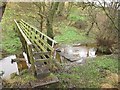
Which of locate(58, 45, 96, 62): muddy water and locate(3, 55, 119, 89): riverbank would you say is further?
locate(58, 45, 96, 62): muddy water

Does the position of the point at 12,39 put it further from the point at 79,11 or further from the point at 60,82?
the point at 60,82

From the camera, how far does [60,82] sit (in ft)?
8.04

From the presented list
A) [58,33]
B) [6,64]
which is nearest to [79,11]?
[58,33]

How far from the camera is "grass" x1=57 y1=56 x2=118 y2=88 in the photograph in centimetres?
252

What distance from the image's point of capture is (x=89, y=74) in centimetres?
279

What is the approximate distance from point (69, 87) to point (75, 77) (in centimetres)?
26

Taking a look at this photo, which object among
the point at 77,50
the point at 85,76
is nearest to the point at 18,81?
the point at 85,76

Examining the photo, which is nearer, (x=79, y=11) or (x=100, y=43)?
(x=100, y=43)

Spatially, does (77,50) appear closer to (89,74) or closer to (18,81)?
(89,74)

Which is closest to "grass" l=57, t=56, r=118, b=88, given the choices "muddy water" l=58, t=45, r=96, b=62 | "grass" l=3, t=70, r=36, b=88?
"grass" l=3, t=70, r=36, b=88

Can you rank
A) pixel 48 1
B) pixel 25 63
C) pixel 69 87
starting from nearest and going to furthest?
1. pixel 69 87
2. pixel 25 63
3. pixel 48 1

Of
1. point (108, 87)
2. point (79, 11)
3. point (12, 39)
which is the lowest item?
point (108, 87)

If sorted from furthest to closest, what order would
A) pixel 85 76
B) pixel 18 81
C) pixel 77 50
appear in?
1. pixel 77 50
2. pixel 85 76
3. pixel 18 81

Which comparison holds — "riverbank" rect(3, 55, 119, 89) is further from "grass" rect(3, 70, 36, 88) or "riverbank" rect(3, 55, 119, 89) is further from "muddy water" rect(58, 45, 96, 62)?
"muddy water" rect(58, 45, 96, 62)
